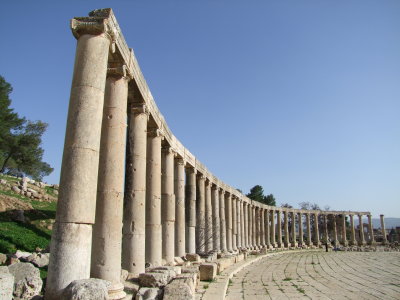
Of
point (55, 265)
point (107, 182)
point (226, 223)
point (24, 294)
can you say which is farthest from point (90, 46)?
point (226, 223)

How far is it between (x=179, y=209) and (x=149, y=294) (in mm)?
11026

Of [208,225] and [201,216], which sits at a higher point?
[201,216]

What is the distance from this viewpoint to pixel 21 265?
8.05m

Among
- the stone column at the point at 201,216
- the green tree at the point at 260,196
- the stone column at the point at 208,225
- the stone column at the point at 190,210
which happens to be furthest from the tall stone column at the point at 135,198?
the green tree at the point at 260,196

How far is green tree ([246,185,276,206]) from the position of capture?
8150 cm

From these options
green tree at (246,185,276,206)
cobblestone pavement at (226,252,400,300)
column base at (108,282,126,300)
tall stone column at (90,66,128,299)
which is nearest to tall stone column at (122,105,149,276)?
tall stone column at (90,66,128,299)

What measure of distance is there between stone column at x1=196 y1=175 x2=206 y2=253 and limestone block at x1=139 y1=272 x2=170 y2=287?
42.8ft

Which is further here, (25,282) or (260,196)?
(260,196)

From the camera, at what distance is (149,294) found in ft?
28.3

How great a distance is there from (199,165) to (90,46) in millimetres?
16758

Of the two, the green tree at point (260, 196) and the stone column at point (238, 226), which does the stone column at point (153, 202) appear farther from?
the green tree at point (260, 196)

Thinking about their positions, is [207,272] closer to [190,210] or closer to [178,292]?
[178,292]

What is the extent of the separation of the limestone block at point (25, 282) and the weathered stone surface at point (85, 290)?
4.13 feet

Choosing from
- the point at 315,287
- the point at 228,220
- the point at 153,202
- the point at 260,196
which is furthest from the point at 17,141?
the point at 260,196
